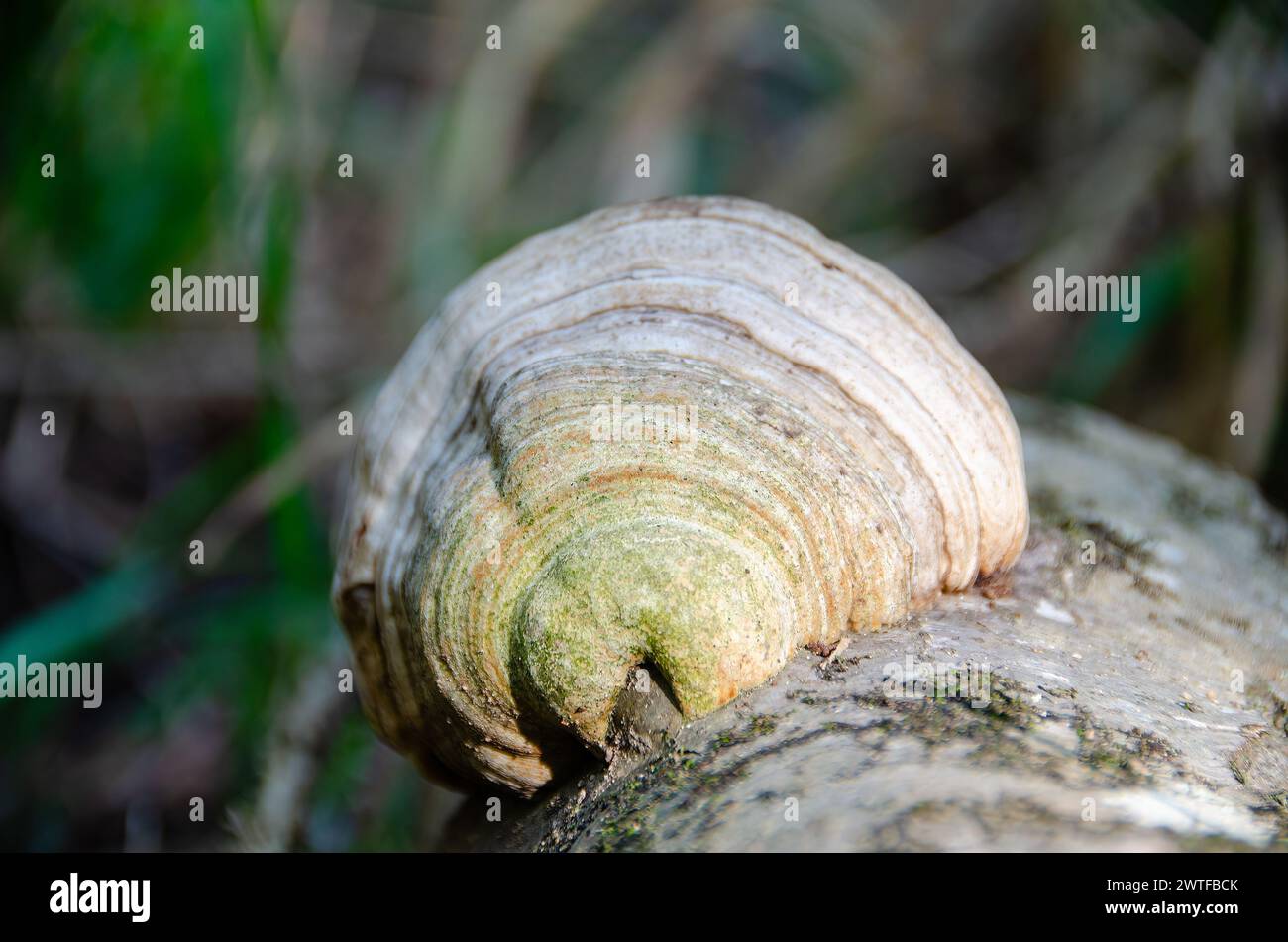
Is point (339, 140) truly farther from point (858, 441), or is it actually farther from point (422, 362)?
point (858, 441)

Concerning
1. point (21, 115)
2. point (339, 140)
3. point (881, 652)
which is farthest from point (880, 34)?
point (881, 652)
